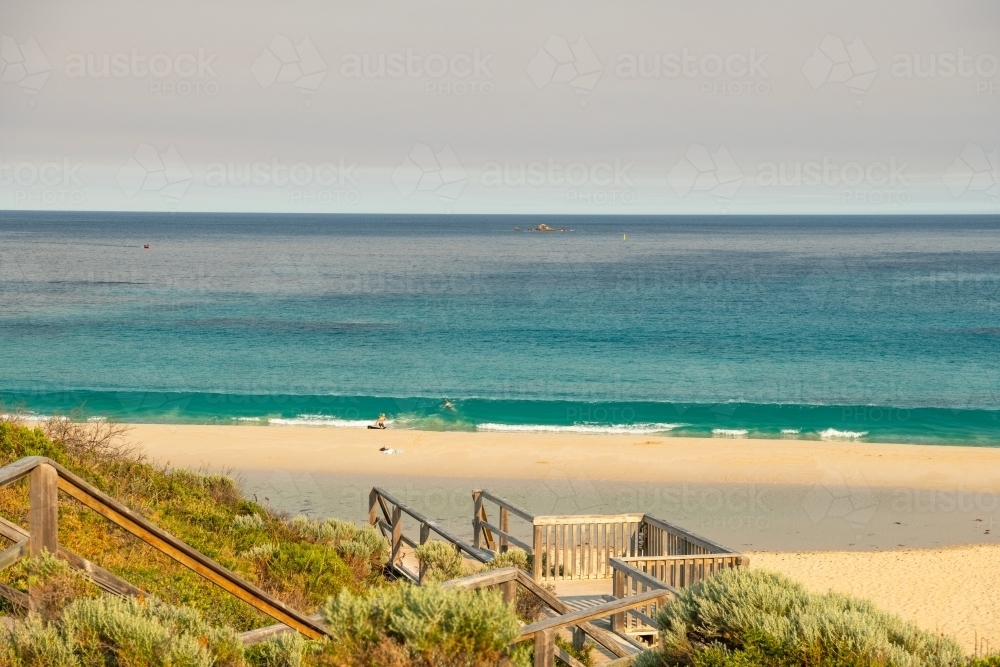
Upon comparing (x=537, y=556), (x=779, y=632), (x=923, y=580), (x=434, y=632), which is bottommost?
(x=923, y=580)

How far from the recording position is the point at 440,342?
155 ft

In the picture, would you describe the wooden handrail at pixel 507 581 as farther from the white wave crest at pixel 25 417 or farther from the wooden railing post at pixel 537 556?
the white wave crest at pixel 25 417

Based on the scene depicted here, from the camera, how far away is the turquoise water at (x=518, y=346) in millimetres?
32125

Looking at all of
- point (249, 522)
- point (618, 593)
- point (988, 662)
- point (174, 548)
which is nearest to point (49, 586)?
point (174, 548)

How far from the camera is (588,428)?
29.4 meters

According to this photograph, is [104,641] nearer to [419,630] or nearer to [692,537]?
[419,630]

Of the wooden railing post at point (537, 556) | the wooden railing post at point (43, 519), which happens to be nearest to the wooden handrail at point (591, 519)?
the wooden railing post at point (537, 556)

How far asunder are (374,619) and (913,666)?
232 centimetres

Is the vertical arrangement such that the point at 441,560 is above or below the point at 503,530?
above

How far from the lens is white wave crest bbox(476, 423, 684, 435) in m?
28.9

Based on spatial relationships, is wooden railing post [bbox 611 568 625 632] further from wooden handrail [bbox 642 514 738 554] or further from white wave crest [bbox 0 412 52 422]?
white wave crest [bbox 0 412 52 422]

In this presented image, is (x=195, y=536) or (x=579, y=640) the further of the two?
(x=195, y=536)

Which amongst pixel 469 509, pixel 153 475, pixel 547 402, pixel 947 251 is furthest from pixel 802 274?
pixel 153 475

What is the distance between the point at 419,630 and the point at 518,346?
42071 millimetres
